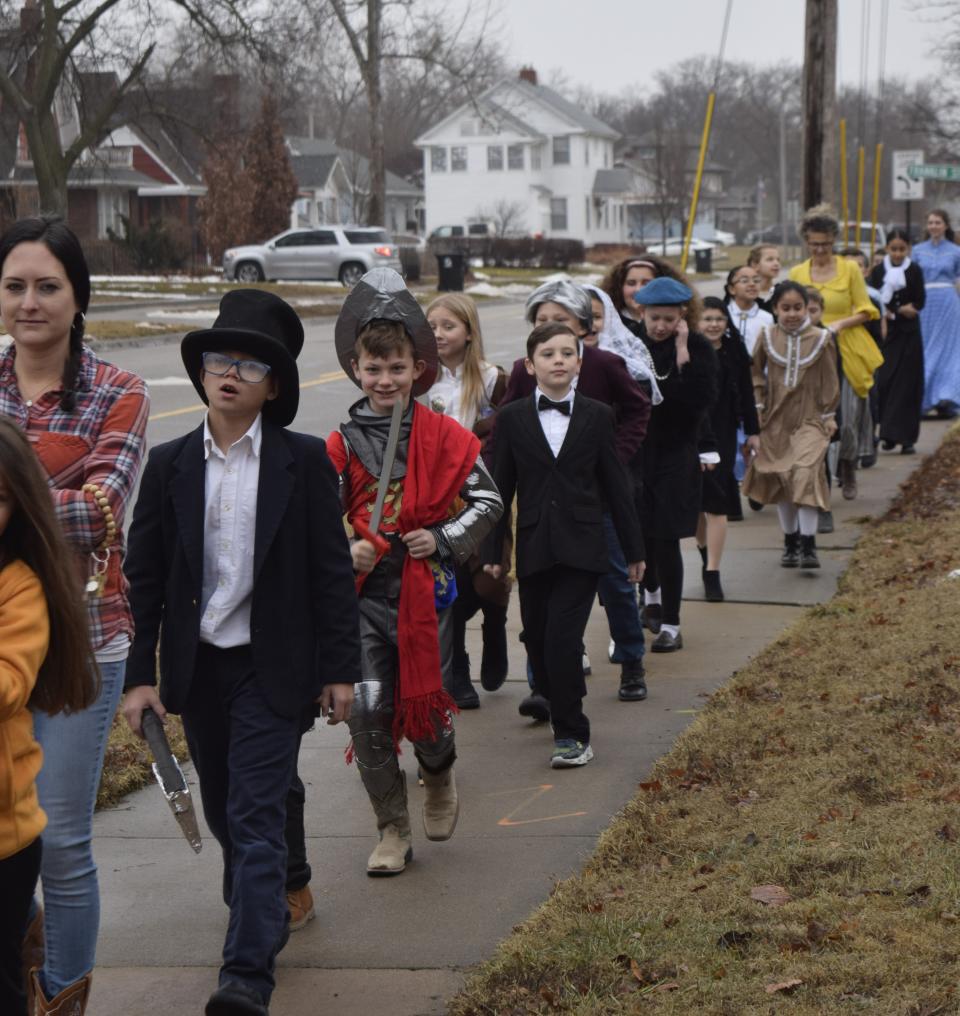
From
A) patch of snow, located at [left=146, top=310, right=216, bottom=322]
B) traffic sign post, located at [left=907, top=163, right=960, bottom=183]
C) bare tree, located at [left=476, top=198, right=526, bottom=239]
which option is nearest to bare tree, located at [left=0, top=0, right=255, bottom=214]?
patch of snow, located at [left=146, top=310, right=216, bottom=322]

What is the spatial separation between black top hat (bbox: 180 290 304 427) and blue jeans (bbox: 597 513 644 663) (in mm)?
3084

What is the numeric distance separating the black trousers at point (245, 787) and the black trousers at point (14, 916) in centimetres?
65

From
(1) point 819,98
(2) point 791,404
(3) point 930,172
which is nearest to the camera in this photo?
(2) point 791,404

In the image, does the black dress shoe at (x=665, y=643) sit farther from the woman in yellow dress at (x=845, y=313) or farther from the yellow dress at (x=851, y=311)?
the yellow dress at (x=851, y=311)

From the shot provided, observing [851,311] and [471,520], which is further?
[851,311]

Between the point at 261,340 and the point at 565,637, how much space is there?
7.89 feet

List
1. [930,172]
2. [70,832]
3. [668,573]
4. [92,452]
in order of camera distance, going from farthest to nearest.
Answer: [930,172] → [668,573] → [92,452] → [70,832]

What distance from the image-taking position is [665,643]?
8141 millimetres

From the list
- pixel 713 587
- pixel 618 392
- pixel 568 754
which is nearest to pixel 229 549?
pixel 568 754

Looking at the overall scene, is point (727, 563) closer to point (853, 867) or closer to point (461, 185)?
point (853, 867)

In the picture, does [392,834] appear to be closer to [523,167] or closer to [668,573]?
[668,573]

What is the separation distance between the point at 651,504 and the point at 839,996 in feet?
14.1

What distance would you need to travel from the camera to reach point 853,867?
4.74m

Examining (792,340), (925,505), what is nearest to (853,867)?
(792,340)
